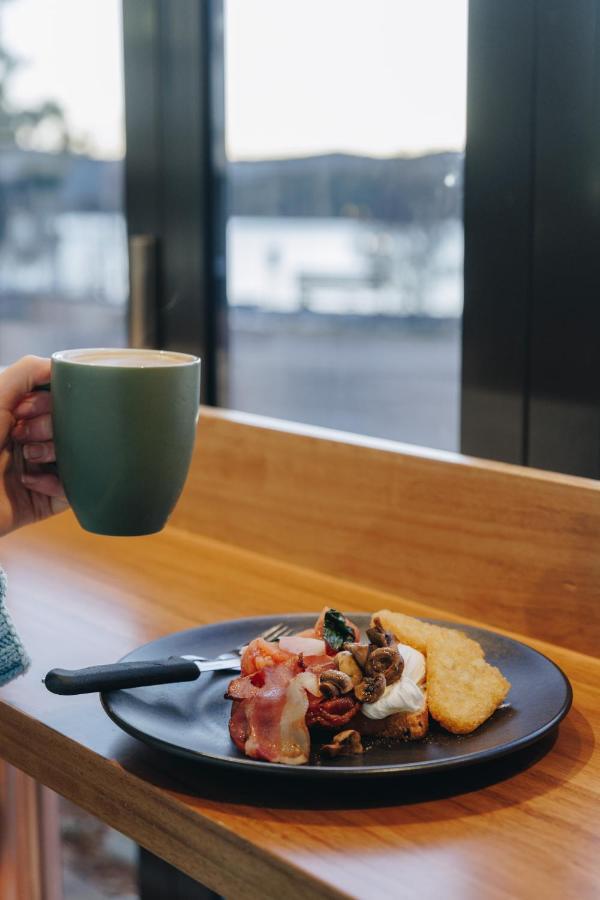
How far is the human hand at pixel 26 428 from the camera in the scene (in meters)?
0.88

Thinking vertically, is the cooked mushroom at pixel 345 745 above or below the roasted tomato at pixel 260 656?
below

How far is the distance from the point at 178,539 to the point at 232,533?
7 centimetres

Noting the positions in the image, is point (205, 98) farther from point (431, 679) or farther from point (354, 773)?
point (354, 773)

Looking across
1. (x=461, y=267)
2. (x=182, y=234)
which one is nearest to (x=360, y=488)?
(x=461, y=267)

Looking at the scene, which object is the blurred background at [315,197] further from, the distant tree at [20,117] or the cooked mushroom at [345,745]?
the cooked mushroom at [345,745]

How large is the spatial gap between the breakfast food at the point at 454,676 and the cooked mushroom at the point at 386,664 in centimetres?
4

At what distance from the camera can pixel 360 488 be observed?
1.15 metres

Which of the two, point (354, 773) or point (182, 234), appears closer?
point (354, 773)

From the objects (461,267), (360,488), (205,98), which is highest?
(205,98)

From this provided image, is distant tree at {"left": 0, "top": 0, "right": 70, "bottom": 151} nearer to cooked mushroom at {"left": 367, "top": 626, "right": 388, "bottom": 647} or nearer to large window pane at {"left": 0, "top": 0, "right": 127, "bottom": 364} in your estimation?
large window pane at {"left": 0, "top": 0, "right": 127, "bottom": 364}

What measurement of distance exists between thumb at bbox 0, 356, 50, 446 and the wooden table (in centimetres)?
22

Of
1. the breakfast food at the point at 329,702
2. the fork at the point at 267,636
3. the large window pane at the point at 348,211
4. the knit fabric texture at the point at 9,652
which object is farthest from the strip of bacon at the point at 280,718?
the large window pane at the point at 348,211

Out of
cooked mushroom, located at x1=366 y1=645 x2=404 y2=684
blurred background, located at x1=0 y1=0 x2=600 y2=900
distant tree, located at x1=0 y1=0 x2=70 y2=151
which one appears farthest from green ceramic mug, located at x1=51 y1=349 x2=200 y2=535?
distant tree, located at x1=0 y1=0 x2=70 y2=151

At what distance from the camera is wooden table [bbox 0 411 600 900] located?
2.05ft
